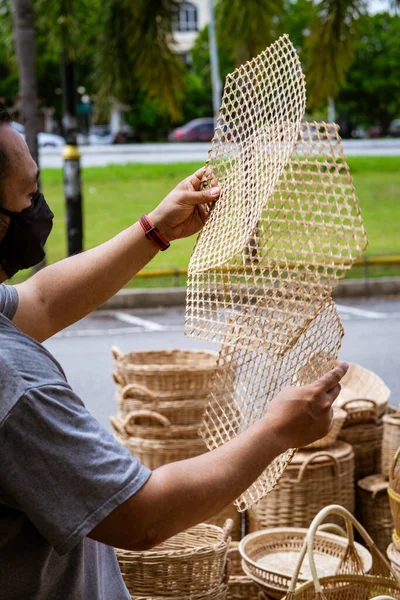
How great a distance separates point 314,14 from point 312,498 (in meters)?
6.63

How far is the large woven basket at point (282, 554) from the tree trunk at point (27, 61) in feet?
20.0

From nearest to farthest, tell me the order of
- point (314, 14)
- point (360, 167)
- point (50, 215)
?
point (50, 215), point (314, 14), point (360, 167)

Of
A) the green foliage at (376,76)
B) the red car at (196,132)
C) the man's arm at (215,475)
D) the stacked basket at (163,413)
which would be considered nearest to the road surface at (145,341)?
the stacked basket at (163,413)

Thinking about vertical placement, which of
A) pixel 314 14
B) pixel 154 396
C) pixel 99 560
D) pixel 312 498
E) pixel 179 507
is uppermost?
pixel 314 14

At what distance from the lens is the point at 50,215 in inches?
67.9

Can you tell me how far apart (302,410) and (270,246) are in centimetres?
31

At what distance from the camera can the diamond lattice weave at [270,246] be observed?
1439 millimetres

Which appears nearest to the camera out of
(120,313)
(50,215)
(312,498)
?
(50,215)

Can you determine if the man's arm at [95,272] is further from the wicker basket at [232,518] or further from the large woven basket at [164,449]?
the wicker basket at [232,518]

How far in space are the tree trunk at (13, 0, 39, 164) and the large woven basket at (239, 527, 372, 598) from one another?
6.09 meters

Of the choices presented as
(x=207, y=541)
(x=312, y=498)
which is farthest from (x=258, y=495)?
(x=312, y=498)

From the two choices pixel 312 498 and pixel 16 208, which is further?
pixel 312 498

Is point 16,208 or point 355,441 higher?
point 16,208

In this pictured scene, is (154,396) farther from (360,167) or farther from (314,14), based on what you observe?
(360,167)
